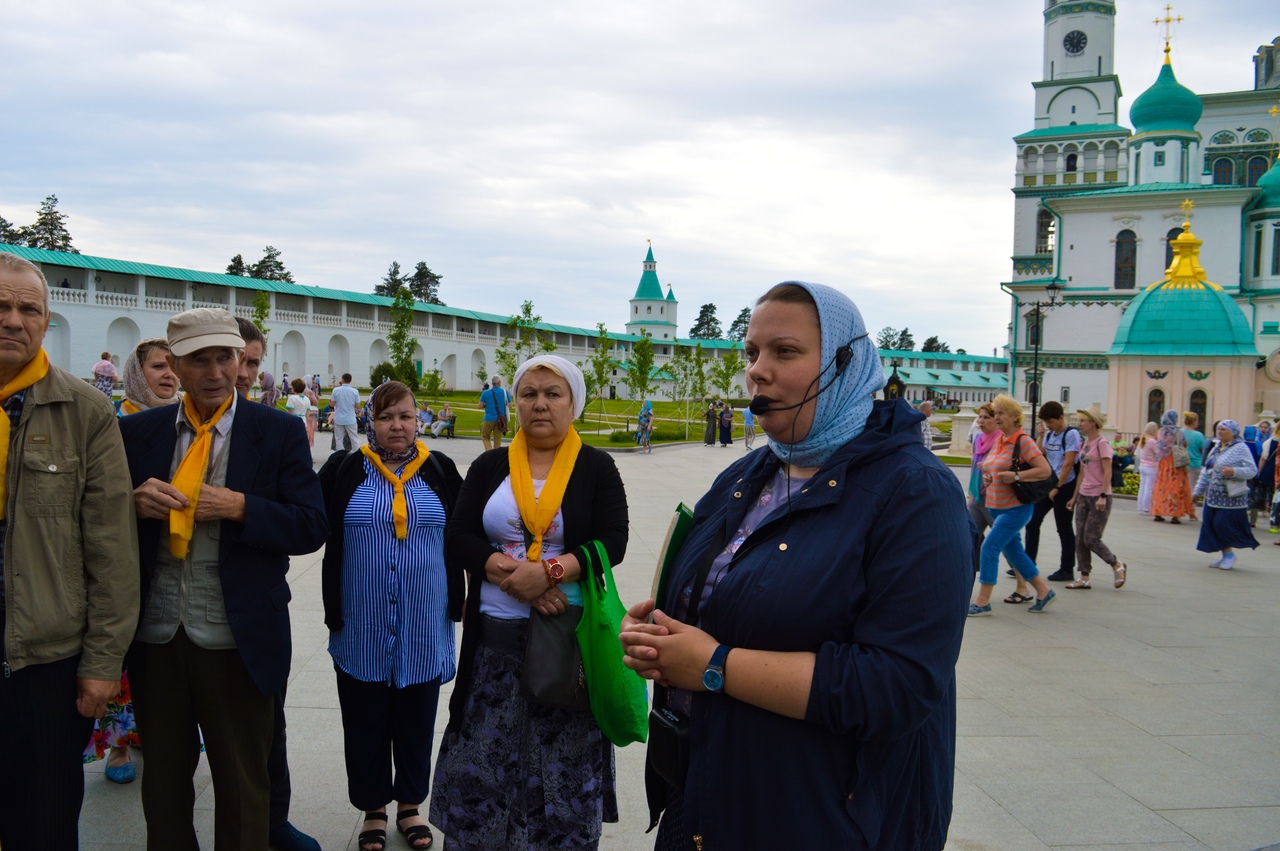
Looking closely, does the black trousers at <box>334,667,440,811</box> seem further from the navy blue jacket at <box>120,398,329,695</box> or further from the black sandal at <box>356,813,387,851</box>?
the navy blue jacket at <box>120,398,329,695</box>

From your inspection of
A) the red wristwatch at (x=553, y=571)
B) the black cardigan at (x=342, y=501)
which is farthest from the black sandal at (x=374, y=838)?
the red wristwatch at (x=553, y=571)

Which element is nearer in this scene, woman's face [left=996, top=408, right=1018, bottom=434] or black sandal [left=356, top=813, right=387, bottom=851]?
black sandal [left=356, top=813, right=387, bottom=851]

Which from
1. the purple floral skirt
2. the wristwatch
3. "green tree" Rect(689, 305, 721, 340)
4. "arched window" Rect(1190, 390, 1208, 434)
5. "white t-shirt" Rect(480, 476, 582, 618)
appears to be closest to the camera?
the wristwatch

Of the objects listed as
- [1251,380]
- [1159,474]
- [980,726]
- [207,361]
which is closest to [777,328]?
[207,361]

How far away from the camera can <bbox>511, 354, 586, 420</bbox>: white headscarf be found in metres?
3.52

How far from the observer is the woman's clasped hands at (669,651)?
1.96m

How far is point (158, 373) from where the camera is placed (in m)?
4.36

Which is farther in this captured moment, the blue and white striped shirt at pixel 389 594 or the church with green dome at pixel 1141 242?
the church with green dome at pixel 1141 242

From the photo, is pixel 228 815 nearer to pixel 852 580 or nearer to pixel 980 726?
pixel 852 580

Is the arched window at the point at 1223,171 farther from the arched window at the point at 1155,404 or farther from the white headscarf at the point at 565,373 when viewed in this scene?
the white headscarf at the point at 565,373

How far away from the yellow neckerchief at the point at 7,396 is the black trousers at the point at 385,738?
1.50 meters

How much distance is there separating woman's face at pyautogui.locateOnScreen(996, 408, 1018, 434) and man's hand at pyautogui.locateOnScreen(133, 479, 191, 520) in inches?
273

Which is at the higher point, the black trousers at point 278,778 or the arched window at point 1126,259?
the arched window at point 1126,259

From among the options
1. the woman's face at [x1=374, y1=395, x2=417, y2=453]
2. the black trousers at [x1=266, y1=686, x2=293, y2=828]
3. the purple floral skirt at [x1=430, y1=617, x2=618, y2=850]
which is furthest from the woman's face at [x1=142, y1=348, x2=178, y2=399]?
the purple floral skirt at [x1=430, y1=617, x2=618, y2=850]
